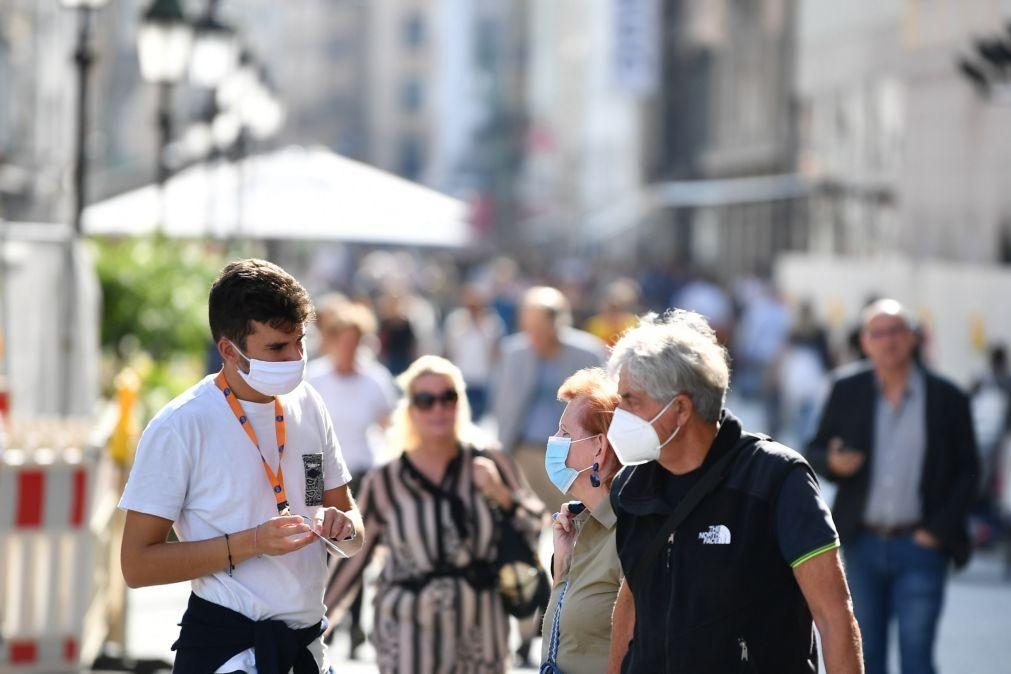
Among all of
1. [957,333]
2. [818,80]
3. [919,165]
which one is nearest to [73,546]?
[957,333]

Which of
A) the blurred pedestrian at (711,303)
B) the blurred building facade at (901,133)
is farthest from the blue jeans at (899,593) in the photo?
the blurred pedestrian at (711,303)

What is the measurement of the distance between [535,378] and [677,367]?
6924 mm

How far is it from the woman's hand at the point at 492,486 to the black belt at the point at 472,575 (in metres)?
0.23

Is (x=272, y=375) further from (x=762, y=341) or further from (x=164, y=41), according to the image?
(x=762, y=341)

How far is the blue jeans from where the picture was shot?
825 centimetres

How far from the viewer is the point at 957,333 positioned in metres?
20.5

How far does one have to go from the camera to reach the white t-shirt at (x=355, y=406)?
11656mm

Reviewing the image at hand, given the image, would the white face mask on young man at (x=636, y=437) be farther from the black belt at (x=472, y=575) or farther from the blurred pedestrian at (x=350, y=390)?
the blurred pedestrian at (x=350, y=390)

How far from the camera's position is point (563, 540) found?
18.4 ft

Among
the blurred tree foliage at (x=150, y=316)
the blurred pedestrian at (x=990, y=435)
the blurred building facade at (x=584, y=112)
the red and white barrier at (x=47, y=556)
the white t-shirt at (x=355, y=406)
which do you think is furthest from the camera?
the blurred building facade at (x=584, y=112)

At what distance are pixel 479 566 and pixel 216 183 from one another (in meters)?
15.3

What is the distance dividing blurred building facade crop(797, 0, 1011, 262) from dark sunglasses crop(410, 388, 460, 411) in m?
15.9

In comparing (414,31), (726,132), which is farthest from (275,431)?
(414,31)

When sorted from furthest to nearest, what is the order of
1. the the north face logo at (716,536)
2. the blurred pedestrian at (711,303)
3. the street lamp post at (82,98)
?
1. the blurred pedestrian at (711,303)
2. the street lamp post at (82,98)
3. the the north face logo at (716,536)
